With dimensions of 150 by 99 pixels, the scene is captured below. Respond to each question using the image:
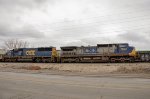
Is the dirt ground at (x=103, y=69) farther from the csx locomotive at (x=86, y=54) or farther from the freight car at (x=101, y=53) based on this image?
the csx locomotive at (x=86, y=54)

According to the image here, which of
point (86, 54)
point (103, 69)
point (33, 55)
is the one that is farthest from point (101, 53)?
point (33, 55)

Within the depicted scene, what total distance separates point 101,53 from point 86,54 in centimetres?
306

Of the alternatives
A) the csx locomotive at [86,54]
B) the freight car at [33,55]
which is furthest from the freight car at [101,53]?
the freight car at [33,55]

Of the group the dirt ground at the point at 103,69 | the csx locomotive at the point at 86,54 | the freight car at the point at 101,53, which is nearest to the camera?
the dirt ground at the point at 103,69

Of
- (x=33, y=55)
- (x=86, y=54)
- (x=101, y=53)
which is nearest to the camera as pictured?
(x=101, y=53)

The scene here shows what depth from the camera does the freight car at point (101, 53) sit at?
36.7 m

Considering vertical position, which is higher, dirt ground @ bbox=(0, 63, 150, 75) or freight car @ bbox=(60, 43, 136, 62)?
freight car @ bbox=(60, 43, 136, 62)

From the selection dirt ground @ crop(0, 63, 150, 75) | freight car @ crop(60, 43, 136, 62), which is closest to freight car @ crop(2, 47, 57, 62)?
freight car @ crop(60, 43, 136, 62)

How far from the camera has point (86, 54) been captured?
40.1 meters

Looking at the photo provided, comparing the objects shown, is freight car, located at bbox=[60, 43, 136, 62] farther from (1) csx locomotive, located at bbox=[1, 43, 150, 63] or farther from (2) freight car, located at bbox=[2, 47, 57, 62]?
(2) freight car, located at bbox=[2, 47, 57, 62]

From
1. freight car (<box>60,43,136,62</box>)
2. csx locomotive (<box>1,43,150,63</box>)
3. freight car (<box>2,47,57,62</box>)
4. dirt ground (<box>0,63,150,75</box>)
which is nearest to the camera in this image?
dirt ground (<box>0,63,150,75</box>)

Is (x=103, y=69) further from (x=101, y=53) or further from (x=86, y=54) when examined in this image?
(x=86, y=54)

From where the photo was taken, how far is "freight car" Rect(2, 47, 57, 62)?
44531 mm

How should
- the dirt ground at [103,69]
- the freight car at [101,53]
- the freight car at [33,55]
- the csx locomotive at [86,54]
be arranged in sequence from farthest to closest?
1. the freight car at [33,55]
2. the csx locomotive at [86,54]
3. the freight car at [101,53]
4. the dirt ground at [103,69]
